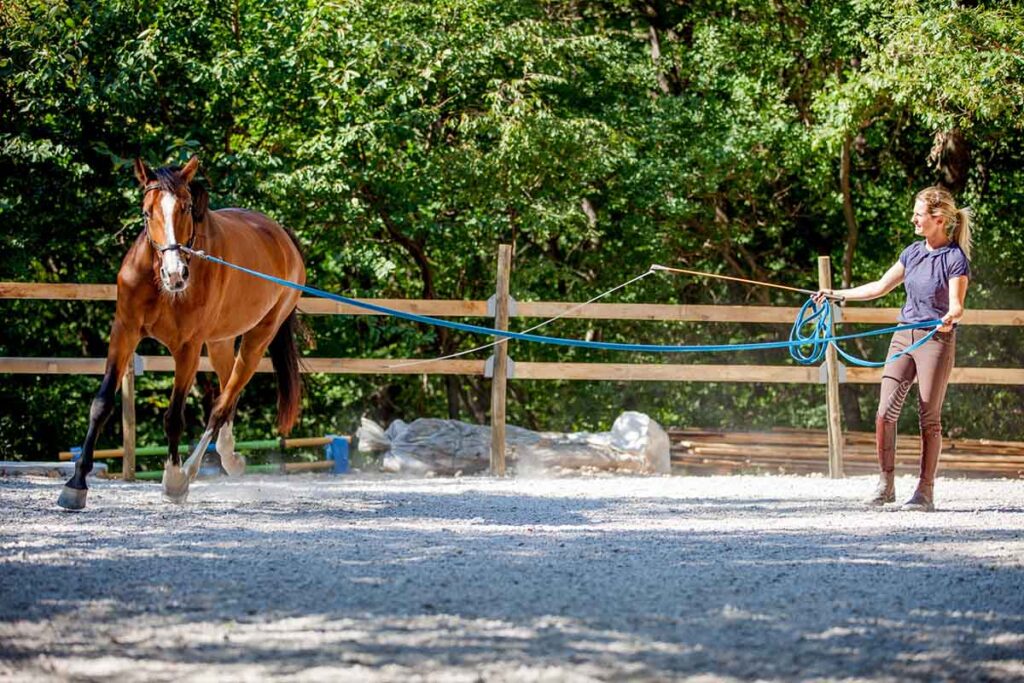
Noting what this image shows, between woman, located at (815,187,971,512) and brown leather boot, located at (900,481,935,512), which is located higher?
woman, located at (815,187,971,512)

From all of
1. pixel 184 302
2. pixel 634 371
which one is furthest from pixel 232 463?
pixel 634 371

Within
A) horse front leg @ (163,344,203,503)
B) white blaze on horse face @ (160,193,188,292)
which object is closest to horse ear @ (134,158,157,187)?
white blaze on horse face @ (160,193,188,292)

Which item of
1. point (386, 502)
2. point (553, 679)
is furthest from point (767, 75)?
point (553, 679)

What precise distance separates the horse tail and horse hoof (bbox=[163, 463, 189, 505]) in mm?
1593

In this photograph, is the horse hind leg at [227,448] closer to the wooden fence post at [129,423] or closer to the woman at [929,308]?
the wooden fence post at [129,423]

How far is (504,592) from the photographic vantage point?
151 inches

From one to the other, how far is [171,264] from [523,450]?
15.9ft

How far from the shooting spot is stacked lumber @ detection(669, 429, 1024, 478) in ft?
34.1

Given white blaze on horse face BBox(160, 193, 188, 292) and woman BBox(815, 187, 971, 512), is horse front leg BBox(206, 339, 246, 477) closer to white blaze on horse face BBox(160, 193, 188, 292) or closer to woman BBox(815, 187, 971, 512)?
white blaze on horse face BBox(160, 193, 188, 292)

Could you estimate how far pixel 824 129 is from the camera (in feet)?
39.6

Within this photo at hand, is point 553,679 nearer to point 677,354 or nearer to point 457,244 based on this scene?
point 457,244

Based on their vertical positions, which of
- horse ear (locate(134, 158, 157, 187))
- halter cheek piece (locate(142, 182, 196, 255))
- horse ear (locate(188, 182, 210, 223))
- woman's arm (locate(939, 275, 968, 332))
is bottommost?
woman's arm (locate(939, 275, 968, 332))

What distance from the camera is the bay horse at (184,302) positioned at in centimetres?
595

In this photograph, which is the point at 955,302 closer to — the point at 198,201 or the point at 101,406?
the point at 198,201
